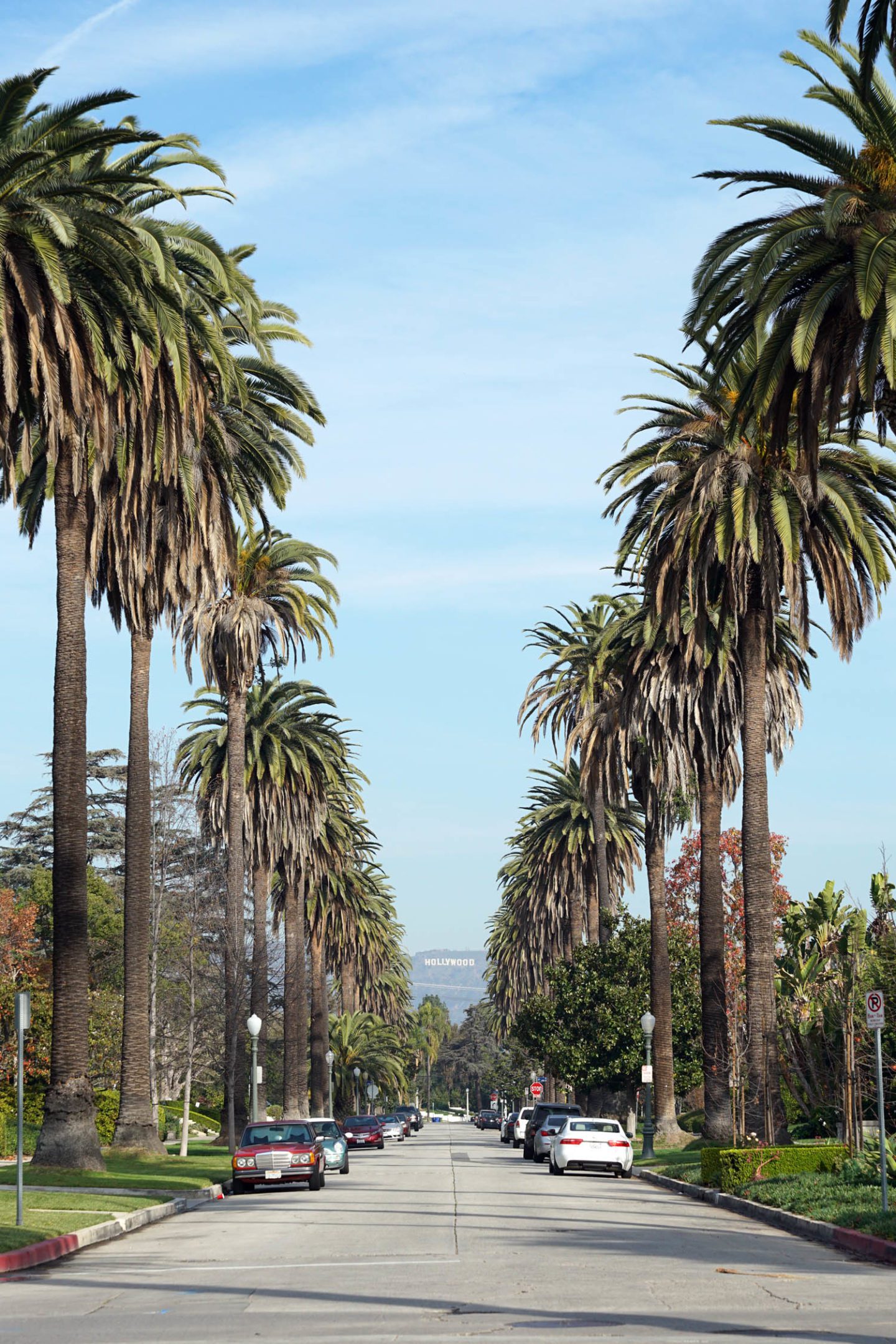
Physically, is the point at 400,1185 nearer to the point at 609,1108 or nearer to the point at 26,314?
the point at 26,314

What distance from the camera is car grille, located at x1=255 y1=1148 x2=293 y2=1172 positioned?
29.7 meters

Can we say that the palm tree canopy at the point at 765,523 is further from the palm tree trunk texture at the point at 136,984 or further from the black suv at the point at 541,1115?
the black suv at the point at 541,1115

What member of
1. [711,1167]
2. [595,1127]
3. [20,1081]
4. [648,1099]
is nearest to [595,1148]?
[595,1127]

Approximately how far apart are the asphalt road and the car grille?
4622 millimetres

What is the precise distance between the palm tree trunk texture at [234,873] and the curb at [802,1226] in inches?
719

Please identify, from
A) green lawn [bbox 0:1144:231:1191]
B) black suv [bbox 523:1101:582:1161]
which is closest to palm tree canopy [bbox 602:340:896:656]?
green lawn [bbox 0:1144:231:1191]

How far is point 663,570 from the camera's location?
103 ft

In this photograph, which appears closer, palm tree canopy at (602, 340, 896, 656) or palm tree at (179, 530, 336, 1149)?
palm tree canopy at (602, 340, 896, 656)

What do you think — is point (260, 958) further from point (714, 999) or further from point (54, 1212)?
point (54, 1212)

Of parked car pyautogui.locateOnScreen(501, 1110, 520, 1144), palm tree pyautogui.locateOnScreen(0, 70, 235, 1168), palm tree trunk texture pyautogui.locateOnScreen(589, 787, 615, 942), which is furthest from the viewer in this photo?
parked car pyautogui.locateOnScreen(501, 1110, 520, 1144)

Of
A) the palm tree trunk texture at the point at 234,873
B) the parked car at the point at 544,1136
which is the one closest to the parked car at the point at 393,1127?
the parked car at the point at 544,1136

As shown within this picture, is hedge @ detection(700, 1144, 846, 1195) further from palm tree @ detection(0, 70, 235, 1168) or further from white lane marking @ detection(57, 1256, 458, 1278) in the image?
white lane marking @ detection(57, 1256, 458, 1278)

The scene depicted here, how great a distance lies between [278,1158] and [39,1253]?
13.1 meters

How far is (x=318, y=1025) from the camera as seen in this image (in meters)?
74.6
